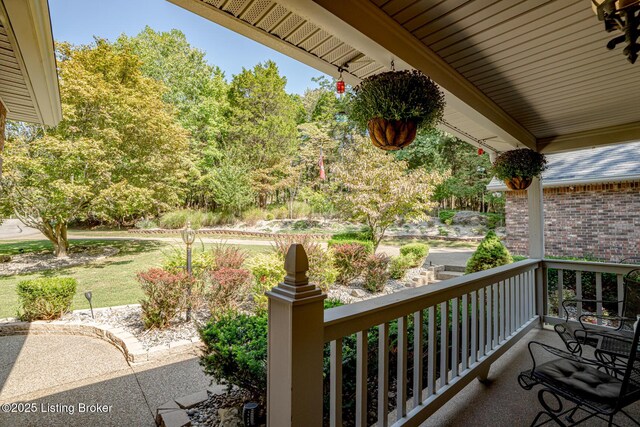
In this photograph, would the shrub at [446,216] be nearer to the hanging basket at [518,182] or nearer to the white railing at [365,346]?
the hanging basket at [518,182]

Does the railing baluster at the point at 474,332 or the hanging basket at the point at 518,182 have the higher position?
the hanging basket at the point at 518,182

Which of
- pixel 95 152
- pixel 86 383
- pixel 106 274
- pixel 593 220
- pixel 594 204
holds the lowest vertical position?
pixel 86 383

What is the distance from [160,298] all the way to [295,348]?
4.03 meters

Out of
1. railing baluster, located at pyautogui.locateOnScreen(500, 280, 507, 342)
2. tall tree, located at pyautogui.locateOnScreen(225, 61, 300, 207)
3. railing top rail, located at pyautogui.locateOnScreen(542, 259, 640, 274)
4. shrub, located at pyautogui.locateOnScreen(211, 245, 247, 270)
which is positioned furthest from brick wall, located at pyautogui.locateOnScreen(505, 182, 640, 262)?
tall tree, located at pyautogui.locateOnScreen(225, 61, 300, 207)

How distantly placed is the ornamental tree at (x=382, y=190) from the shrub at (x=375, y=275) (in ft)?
6.08

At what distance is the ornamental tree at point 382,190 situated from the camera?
8.07 m

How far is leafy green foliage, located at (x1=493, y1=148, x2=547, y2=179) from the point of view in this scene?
10.1ft

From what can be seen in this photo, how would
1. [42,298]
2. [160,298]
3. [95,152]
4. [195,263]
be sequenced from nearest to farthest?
[160,298]
[42,298]
[195,263]
[95,152]

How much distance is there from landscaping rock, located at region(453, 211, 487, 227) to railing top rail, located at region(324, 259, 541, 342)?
48.2 ft

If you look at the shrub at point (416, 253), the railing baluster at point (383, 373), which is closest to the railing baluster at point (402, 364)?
the railing baluster at point (383, 373)

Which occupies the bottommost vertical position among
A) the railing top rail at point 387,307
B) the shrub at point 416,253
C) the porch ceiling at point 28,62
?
the shrub at point 416,253

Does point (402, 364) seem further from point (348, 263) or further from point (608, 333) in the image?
point (348, 263)

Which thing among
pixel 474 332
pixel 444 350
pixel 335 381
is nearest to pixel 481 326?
pixel 474 332

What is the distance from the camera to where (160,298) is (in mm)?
4344
